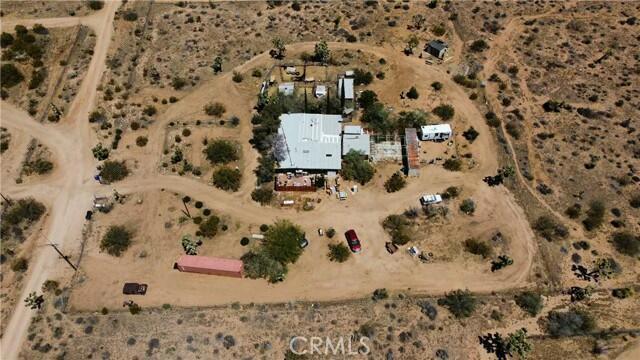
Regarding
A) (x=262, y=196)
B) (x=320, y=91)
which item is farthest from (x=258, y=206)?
(x=320, y=91)

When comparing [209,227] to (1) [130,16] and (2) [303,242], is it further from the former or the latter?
(1) [130,16]

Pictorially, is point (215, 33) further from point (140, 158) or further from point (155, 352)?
point (155, 352)

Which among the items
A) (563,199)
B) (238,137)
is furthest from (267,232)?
(563,199)

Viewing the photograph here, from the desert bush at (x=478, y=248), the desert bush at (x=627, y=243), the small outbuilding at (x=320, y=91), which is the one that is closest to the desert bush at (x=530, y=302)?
the desert bush at (x=478, y=248)

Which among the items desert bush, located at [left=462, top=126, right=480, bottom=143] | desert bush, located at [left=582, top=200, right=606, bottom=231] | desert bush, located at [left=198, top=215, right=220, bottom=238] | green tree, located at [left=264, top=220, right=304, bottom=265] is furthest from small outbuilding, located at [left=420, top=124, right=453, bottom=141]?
desert bush, located at [left=198, top=215, right=220, bottom=238]

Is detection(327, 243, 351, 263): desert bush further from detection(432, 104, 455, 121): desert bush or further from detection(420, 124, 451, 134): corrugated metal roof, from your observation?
detection(432, 104, 455, 121): desert bush

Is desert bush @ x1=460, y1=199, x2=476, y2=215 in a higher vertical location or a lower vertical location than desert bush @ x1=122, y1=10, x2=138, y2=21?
lower
